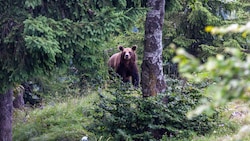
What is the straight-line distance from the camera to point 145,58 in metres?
8.05

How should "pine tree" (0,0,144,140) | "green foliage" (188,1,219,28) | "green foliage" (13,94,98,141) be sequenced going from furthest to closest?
"green foliage" (188,1,219,28) → "green foliage" (13,94,98,141) → "pine tree" (0,0,144,140)

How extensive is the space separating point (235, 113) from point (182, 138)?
5.61 ft

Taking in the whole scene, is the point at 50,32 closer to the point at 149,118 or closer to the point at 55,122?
the point at 149,118

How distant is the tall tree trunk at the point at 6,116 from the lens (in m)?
8.47

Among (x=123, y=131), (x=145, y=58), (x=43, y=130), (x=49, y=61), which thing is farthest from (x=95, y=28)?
(x=43, y=130)

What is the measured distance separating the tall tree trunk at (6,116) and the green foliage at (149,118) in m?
1.58

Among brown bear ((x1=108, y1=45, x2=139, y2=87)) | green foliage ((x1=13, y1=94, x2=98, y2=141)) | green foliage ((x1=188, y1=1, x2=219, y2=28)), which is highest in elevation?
green foliage ((x1=188, y1=1, x2=219, y2=28))

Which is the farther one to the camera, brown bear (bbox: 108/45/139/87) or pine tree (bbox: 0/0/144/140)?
brown bear (bbox: 108/45/139/87)

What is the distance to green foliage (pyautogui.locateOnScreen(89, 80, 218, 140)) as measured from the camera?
25.5 ft

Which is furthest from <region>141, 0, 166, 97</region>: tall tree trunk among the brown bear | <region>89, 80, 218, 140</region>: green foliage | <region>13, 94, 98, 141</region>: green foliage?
the brown bear

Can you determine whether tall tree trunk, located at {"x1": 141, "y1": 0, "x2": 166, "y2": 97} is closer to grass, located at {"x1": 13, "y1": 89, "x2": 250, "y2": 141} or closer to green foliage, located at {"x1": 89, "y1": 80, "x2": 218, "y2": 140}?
green foliage, located at {"x1": 89, "y1": 80, "x2": 218, "y2": 140}

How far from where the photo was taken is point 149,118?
7.84 metres

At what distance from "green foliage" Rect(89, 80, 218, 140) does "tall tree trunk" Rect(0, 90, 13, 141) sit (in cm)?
158

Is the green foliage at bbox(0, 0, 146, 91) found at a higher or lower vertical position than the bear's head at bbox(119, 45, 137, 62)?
higher
